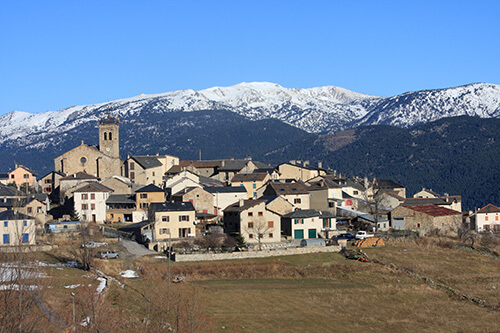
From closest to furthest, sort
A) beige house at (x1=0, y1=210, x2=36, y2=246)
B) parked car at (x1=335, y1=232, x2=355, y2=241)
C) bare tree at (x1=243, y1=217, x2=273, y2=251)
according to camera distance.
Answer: beige house at (x1=0, y1=210, x2=36, y2=246), bare tree at (x1=243, y1=217, x2=273, y2=251), parked car at (x1=335, y1=232, x2=355, y2=241)

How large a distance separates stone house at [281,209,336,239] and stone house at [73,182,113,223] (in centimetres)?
1969

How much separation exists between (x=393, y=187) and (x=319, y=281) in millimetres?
63388

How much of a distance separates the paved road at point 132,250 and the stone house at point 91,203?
1351 cm

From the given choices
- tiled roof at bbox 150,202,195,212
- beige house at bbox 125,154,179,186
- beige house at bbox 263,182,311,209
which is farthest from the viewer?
beige house at bbox 125,154,179,186

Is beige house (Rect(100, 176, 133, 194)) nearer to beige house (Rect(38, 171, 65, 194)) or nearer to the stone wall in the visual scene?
beige house (Rect(38, 171, 65, 194))

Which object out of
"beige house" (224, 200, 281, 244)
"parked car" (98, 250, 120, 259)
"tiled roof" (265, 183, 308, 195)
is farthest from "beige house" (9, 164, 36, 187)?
"parked car" (98, 250, 120, 259)

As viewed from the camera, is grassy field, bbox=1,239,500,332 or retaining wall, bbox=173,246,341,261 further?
retaining wall, bbox=173,246,341,261

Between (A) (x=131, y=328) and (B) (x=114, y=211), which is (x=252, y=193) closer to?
(B) (x=114, y=211)

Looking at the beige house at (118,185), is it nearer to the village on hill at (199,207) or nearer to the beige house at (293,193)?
the village on hill at (199,207)

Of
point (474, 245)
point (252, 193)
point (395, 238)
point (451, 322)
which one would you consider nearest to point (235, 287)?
point (451, 322)

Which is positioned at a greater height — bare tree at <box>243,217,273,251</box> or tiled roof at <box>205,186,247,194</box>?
tiled roof at <box>205,186,247,194</box>

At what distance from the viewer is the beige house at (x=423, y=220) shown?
7712cm

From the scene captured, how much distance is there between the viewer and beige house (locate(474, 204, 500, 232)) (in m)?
88.8

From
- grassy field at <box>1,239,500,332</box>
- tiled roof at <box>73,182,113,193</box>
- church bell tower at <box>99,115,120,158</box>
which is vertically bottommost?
grassy field at <box>1,239,500,332</box>
